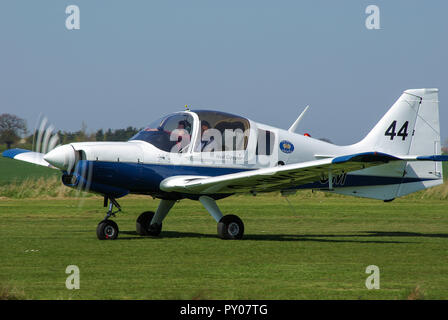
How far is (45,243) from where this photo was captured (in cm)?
1327

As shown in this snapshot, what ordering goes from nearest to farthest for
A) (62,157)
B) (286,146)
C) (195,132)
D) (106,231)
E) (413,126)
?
(62,157) → (106,231) → (195,132) → (286,146) → (413,126)

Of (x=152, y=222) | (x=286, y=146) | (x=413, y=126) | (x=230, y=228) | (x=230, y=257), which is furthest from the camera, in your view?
(x=413, y=126)

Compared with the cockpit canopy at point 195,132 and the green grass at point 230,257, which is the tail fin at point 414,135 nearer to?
the green grass at point 230,257

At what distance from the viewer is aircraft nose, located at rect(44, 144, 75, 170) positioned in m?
13.2

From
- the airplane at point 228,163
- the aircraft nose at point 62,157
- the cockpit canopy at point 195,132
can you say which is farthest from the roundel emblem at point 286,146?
the aircraft nose at point 62,157

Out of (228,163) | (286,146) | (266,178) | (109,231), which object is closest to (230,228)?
(266,178)

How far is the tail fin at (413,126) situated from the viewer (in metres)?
17.2

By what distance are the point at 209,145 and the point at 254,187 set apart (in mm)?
A: 1261

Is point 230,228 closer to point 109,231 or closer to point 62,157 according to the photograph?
point 109,231

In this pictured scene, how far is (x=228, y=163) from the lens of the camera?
15062 millimetres

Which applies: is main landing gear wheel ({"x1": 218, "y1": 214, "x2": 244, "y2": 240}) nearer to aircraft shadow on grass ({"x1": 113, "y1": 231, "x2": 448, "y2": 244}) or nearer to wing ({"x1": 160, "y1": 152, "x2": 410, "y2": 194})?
aircraft shadow on grass ({"x1": 113, "y1": 231, "x2": 448, "y2": 244})

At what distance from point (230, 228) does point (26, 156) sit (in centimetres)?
625

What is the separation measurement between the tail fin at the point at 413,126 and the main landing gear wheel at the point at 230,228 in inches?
187

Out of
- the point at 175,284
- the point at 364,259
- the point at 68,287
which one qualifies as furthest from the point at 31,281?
the point at 364,259
